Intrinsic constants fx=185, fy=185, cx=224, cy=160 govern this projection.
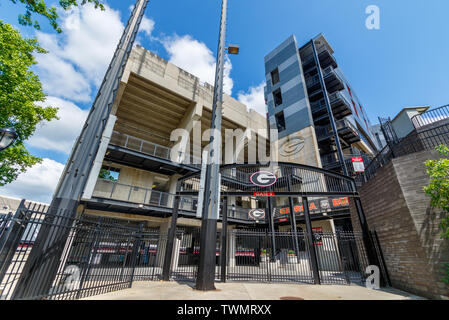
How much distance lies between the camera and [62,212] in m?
4.37

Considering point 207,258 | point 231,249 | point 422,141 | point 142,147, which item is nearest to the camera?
point 207,258

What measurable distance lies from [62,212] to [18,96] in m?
12.9

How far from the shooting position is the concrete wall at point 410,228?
5.46 metres

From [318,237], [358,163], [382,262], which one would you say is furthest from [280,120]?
[382,262]

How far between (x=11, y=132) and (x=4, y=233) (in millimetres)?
2457

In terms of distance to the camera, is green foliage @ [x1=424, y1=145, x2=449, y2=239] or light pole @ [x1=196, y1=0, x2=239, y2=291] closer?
green foliage @ [x1=424, y1=145, x2=449, y2=239]

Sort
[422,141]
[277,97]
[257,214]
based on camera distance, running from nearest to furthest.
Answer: [422,141]
[257,214]
[277,97]

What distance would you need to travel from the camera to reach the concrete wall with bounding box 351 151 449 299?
5.46 metres

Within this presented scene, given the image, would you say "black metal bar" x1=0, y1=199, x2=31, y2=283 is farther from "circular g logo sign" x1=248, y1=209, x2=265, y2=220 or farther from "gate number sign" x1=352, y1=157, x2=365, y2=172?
"gate number sign" x1=352, y1=157, x2=365, y2=172

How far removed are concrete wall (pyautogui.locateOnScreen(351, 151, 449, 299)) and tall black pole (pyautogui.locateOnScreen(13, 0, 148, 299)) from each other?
9931 millimetres

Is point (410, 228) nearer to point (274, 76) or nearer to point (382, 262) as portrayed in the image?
point (382, 262)

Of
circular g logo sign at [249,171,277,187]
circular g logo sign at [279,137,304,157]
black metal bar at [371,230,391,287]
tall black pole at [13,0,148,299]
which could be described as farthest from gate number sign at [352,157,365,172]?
tall black pole at [13,0,148,299]
